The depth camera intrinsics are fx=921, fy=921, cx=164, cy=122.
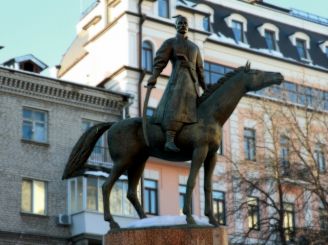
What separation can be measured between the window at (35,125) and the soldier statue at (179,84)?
2223cm

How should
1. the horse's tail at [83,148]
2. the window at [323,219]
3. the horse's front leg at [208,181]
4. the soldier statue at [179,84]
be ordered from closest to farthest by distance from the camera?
the soldier statue at [179,84]
the horse's front leg at [208,181]
the horse's tail at [83,148]
the window at [323,219]

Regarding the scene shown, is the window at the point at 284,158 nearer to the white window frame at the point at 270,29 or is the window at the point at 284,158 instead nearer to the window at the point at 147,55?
the window at the point at 147,55

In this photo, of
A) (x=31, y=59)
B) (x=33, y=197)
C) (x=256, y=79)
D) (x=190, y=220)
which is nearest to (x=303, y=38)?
(x=31, y=59)

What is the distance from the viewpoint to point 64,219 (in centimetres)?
3447

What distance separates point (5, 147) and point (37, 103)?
7.52ft

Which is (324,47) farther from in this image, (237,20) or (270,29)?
(237,20)

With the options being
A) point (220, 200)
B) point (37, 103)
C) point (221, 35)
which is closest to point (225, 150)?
point (220, 200)

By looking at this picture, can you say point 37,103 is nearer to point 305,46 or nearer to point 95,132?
point 305,46

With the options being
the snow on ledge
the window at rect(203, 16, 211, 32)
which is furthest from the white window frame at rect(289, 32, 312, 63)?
the snow on ledge

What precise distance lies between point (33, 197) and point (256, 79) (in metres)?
22.4

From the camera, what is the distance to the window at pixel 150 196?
119 ft

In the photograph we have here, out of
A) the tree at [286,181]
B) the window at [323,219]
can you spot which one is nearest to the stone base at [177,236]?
the tree at [286,181]

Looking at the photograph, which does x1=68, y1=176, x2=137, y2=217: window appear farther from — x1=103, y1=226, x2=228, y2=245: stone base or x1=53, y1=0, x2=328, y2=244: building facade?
x1=103, y1=226, x2=228, y2=245: stone base

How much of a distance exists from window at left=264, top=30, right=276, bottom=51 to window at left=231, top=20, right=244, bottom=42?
1607 mm
